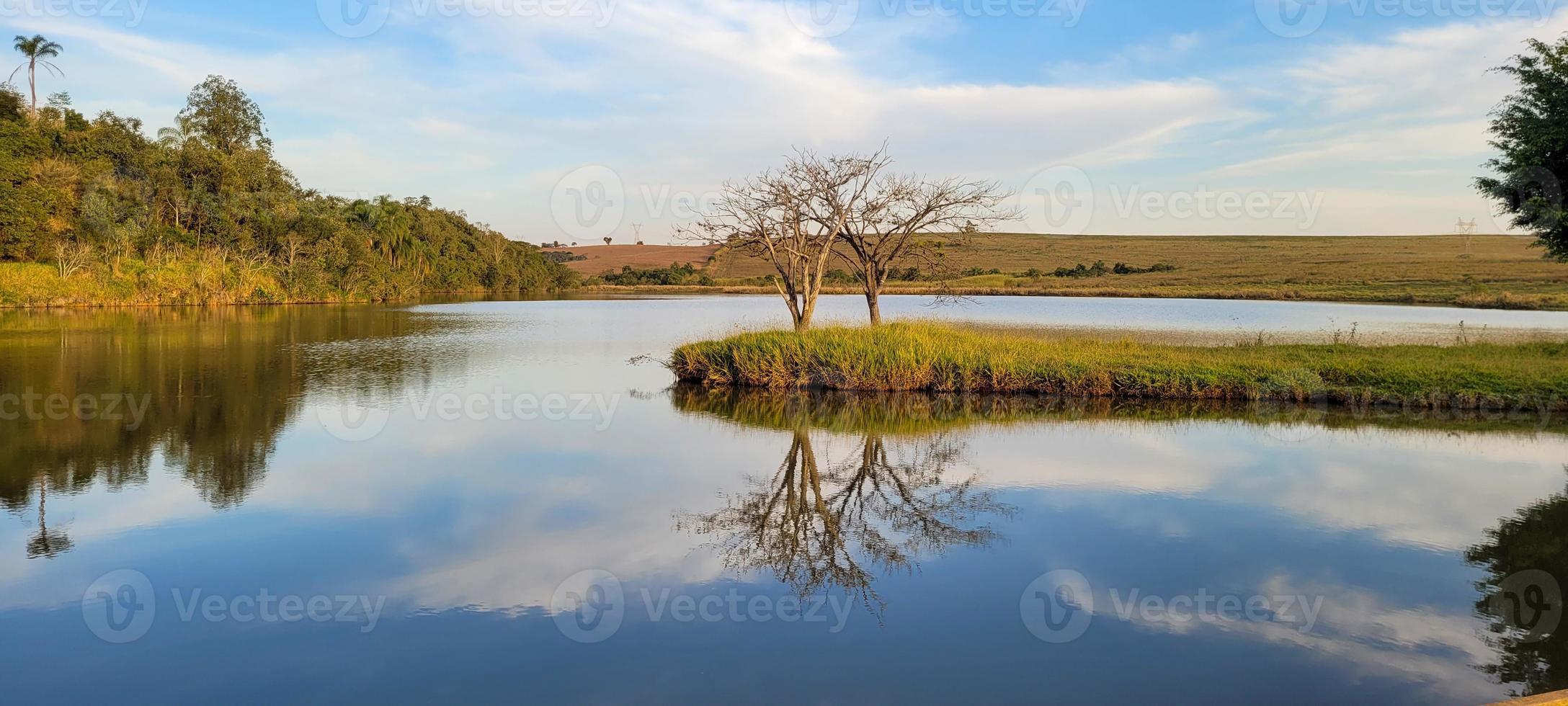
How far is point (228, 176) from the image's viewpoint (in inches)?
2168

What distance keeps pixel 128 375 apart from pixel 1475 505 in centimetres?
2273

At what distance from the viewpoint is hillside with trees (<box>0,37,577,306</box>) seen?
147 feet

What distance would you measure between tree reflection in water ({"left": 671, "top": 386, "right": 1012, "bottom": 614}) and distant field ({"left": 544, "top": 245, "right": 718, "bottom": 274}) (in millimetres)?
100734

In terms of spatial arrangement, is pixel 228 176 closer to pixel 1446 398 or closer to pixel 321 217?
pixel 321 217

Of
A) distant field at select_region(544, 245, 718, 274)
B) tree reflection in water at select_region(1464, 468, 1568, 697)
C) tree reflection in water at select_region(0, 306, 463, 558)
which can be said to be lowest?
tree reflection in water at select_region(1464, 468, 1568, 697)

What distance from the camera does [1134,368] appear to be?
1638 cm

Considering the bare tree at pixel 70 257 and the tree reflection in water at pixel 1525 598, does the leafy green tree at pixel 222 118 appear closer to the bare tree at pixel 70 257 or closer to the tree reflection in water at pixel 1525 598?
the bare tree at pixel 70 257

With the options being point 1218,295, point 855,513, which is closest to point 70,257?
point 855,513

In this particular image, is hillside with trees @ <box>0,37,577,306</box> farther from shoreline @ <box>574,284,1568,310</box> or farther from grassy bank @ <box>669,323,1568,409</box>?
grassy bank @ <box>669,323,1568,409</box>

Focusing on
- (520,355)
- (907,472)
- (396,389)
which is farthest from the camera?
(520,355)

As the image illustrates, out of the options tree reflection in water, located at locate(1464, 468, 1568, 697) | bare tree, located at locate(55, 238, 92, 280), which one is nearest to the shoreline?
tree reflection in water, located at locate(1464, 468, 1568, 697)

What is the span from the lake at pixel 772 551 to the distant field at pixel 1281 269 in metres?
9.93

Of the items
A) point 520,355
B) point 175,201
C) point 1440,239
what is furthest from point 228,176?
point 1440,239

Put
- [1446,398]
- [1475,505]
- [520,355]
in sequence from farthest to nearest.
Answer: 1. [520,355]
2. [1446,398]
3. [1475,505]
